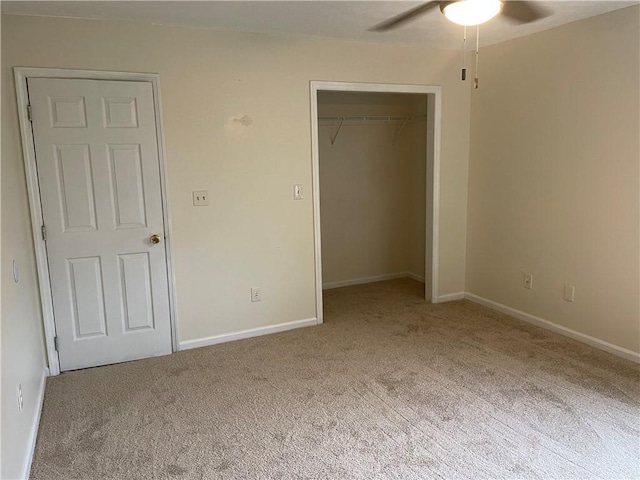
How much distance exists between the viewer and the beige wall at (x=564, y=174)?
126 inches

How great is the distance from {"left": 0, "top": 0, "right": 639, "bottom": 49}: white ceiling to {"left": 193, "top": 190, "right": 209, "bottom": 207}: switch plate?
1164mm

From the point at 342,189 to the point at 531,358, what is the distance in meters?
2.64

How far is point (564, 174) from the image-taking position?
364cm

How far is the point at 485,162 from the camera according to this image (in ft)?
14.4

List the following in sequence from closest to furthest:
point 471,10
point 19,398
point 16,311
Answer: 1. point 19,398
2. point 16,311
3. point 471,10

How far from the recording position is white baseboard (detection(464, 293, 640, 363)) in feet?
10.9

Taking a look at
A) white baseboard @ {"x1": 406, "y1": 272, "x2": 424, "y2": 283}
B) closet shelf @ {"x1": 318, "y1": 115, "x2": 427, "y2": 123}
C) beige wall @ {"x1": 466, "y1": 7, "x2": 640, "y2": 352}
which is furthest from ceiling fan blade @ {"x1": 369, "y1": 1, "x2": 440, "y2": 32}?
white baseboard @ {"x1": 406, "y1": 272, "x2": 424, "y2": 283}

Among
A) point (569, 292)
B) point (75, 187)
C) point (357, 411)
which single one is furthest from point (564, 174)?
point (75, 187)

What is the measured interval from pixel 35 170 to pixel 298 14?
1981mm

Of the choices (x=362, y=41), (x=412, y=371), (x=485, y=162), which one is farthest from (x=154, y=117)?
(x=485, y=162)

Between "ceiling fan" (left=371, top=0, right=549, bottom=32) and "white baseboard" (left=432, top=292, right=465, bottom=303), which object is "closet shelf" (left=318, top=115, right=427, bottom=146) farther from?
"white baseboard" (left=432, top=292, right=465, bottom=303)

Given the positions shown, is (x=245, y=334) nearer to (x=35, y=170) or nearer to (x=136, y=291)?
(x=136, y=291)

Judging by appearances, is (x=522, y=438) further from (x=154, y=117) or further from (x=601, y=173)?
(x=154, y=117)

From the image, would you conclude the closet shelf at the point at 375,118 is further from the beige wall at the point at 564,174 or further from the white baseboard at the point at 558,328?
the white baseboard at the point at 558,328
